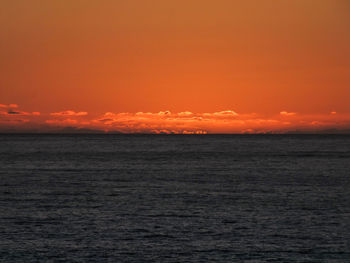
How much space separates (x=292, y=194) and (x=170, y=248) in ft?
76.5

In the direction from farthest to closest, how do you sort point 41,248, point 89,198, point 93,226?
1. point 89,198
2. point 93,226
3. point 41,248

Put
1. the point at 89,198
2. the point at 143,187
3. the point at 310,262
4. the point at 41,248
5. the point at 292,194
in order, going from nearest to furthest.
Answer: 1. the point at 310,262
2. the point at 41,248
3. the point at 89,198
4. the point at 292,194
5. the point at 143,187

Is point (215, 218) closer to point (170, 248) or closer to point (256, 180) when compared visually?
point (170, 248)

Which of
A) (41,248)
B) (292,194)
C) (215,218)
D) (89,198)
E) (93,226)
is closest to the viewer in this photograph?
(41,248)

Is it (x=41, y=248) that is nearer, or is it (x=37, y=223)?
(x=41, y=248)

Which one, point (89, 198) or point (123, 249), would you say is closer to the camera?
point (123, 249)

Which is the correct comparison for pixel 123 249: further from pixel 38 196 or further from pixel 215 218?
pixel 38 196

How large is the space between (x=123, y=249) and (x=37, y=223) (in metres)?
7.93

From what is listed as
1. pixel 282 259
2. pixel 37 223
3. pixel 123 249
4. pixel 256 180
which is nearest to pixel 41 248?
pixel 123 249

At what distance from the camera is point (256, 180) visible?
59750 millimetres

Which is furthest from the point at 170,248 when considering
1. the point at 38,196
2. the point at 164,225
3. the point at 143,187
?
the point at 143,187

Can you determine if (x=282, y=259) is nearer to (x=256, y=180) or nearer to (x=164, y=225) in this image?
(x=164, y=225)

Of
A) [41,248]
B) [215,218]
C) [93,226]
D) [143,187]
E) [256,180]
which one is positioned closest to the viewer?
[41,248]

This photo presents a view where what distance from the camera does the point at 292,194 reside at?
45.7 m
